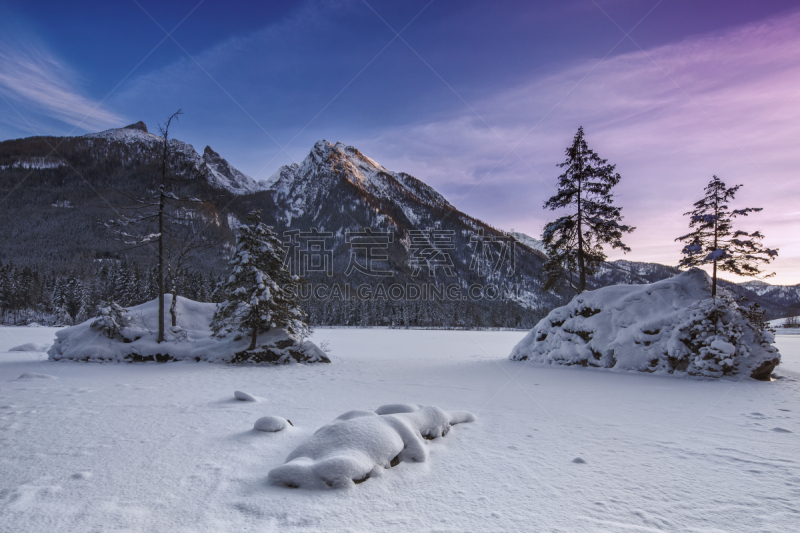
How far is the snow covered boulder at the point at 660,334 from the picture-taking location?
1132 centimetres

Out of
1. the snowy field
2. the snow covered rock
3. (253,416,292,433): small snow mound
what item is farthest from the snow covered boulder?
(253,416,292,433): small snow mound

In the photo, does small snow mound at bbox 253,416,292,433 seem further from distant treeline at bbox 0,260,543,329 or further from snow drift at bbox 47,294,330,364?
distant treeline at bbox 0,260,543,329

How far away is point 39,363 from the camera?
12906 millimetres

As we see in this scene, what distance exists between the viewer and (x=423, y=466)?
3.83 metres

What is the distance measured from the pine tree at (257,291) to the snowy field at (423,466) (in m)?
5.98

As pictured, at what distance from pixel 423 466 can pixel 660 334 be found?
41.5 feet

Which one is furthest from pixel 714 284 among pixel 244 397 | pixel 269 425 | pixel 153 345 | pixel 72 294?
pixel 72 294

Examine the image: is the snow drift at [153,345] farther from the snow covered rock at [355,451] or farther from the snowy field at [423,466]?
the snow covered rock at [355,451]

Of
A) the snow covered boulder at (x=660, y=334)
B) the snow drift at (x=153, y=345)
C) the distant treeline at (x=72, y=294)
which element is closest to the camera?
the snow covered boulder at (x=660, y=334)

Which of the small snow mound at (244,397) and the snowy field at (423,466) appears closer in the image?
the snowy field at (423,466)

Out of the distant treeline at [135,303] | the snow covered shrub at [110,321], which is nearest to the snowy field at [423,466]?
the snow covered shrub at [110,321]

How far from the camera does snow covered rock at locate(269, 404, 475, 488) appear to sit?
3.23m

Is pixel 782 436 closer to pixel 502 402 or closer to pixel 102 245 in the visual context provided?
pixel 502 402

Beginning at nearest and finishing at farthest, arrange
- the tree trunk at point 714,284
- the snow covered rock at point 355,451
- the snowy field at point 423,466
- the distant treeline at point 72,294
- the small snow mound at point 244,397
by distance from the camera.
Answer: the snowy field at point 423,466
the snow covered rock at point 355,451
the small snow mound at point 244,397
the tree trunk at point 714,284
the distant treeline at point 72,294
